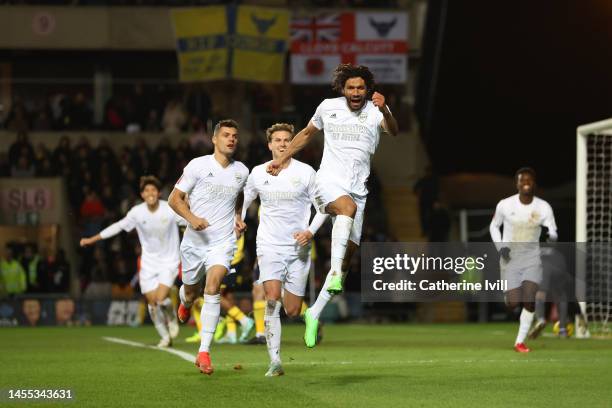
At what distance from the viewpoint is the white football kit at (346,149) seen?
11.1m

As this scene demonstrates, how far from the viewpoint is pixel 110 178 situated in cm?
2858

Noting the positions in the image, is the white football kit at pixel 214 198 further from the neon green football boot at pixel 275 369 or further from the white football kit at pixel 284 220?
the neon green football boot at pixel 275 369

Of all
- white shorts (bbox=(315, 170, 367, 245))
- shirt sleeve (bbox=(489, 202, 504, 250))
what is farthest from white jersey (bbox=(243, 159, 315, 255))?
shirt sleeve (bbox=(489, 202, 504, 250))

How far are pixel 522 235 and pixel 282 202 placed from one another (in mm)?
4727

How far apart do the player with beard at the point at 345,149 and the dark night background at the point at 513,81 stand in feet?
43.1

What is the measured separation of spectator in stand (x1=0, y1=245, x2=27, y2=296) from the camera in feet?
86.4

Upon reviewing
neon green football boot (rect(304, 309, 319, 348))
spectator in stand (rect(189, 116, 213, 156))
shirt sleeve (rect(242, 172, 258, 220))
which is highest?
spectator in stand (rect(189, 116, 213, 156))

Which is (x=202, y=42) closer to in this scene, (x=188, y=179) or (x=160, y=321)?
(x=160, y=321)

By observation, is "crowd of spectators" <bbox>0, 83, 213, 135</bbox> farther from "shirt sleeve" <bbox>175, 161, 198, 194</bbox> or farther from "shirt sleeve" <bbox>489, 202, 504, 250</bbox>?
"shirt sleeve" <bbox>175, 161, 198, 194</bbox>

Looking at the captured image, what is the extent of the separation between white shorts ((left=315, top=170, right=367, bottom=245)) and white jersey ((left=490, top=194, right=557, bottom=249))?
4.86 metres

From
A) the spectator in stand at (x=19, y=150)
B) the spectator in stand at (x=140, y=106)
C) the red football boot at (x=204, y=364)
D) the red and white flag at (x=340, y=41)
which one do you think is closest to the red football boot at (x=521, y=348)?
the red football boot at (x=204, y=364)

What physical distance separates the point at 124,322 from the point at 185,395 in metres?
16.6

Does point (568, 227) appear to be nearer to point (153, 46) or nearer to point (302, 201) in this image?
point (153, 46)

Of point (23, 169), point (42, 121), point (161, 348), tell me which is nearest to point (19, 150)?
point (23, 169)
